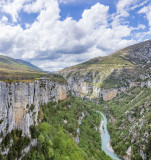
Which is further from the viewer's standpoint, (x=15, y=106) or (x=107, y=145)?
(x=107, y=145)

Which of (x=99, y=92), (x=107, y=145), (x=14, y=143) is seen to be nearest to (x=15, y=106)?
(x=14, y=143)

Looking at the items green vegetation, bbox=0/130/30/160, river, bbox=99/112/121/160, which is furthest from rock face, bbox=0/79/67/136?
river, bbox=99/112/121/160

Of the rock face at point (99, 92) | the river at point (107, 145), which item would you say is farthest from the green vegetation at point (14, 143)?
the rock face at point (99, 92)

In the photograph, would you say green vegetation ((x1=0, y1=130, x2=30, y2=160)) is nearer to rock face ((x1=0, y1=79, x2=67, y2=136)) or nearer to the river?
rock face ((x1=0, y1=79, x2=67, y2=136))

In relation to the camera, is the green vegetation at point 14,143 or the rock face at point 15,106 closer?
the green vegetation at point 14,143

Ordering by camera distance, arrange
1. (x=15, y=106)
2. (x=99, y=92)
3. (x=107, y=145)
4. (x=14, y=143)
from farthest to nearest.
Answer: (x=99, y=92) → (x=107, y=145) → (x=15, y=106) → (x=14, y=143)

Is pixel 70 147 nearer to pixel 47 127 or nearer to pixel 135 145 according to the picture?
pixel 47 127

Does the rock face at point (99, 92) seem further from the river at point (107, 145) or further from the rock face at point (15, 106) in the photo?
the rock face at point (15, 106)

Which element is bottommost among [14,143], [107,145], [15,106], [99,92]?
[107,145]

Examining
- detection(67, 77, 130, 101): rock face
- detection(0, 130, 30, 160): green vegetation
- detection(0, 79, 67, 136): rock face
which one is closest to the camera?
detection(0, 130, 30, 160): green vegetation

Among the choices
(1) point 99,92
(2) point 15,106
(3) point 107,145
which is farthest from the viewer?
(1) point 99,92

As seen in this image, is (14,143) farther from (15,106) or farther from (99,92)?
(99,92)

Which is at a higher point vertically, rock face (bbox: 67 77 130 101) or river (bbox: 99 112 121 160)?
rock face (bbox: 67 77 130 101)

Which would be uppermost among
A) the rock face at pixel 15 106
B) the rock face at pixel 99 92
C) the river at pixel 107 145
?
the rock face at pixel 15 106
